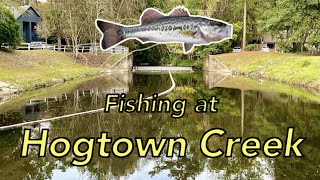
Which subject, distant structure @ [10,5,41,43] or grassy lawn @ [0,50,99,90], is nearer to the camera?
grassy lawn @ [0,50,99,90]

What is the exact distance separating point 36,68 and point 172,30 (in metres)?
24.9

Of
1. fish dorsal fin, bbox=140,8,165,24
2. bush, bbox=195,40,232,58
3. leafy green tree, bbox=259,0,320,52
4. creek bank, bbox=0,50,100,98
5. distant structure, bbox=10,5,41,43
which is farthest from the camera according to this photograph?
distant structure, bbox=10,5,41,43

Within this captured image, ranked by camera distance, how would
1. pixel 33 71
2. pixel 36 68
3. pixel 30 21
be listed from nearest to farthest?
pixel 33 71 < pixel 36 68 < pixel 30 21

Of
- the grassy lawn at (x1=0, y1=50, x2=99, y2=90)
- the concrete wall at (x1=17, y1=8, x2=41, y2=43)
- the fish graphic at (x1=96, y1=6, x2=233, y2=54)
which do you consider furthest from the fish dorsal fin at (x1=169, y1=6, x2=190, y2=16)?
the concrete wall at (x1=17, y1=8, x2=41, y2=43)

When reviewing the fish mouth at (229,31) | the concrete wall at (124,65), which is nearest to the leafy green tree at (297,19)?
the concrete wall at (124,65)

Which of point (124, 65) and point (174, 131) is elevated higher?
point (174, 131)

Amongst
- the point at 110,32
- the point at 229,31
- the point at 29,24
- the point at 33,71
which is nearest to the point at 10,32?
the point at 33,71

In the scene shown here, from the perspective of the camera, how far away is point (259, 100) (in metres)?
18.9

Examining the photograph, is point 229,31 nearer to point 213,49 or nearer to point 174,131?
point 174,131

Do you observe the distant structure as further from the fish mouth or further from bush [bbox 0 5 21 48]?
the fish mouth

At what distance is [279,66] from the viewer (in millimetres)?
33188

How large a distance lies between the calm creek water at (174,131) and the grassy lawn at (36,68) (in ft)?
9.08

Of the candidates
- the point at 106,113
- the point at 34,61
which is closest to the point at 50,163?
the point at 106,113

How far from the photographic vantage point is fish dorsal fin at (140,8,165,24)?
7401 mm
